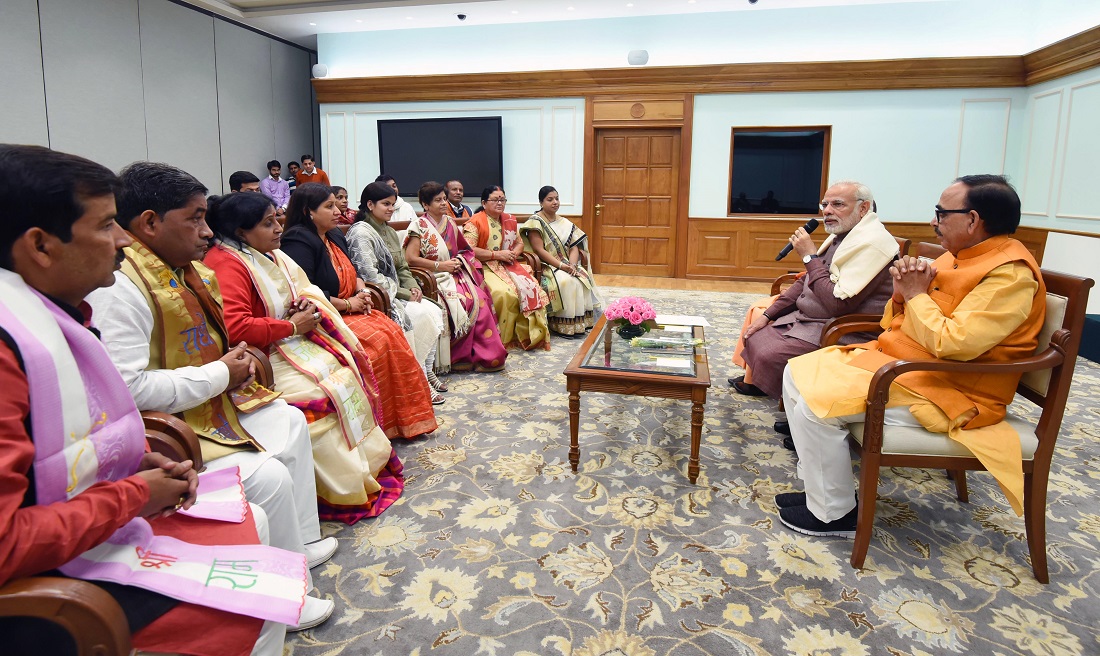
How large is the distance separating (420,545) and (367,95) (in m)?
8.16

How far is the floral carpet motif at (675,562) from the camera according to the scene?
169cm

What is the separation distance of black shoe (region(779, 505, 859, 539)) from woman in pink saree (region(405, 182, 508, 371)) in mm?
2363

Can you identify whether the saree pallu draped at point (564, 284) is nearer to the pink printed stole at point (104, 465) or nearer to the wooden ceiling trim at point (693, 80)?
the wooden ceiling trim at point (693, 80)

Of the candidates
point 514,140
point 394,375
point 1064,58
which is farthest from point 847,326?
point 514,140

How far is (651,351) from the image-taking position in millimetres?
2951

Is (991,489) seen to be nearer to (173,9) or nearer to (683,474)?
(683,474)

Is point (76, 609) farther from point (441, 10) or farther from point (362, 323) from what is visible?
point (441, 10)

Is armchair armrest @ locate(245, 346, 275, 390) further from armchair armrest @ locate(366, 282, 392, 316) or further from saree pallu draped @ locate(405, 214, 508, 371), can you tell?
saree pallu draped @ locate(405, 214, 508, 371)

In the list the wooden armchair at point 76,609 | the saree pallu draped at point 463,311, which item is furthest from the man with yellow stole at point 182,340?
the saree pallu draped at point 463,311

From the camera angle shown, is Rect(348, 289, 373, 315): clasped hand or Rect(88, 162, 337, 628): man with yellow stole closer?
Rect(88, 162, 337, 628): man with yellow stole

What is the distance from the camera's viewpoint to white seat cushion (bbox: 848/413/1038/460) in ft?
6.31

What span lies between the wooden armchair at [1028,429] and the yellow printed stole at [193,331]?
1850mm

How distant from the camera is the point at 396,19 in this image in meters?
8.31

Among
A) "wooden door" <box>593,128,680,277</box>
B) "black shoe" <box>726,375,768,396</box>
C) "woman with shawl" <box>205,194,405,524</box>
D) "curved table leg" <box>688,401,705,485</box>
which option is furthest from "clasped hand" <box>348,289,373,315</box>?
"wooden door" <box>593,128,680,277</box>
